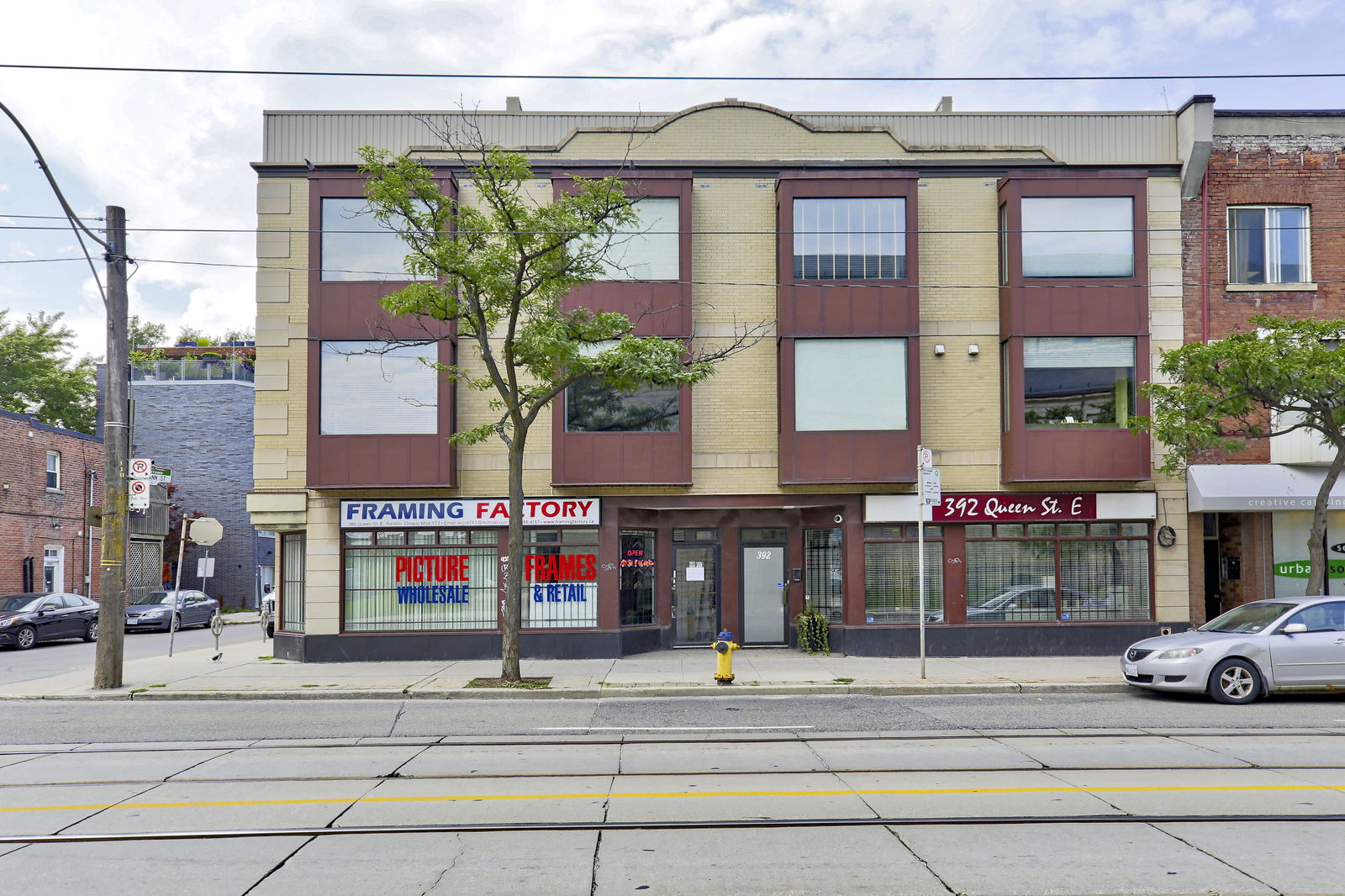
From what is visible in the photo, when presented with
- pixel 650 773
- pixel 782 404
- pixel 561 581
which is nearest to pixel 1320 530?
pixel 782 404

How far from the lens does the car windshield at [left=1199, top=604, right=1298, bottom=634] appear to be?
1375cm

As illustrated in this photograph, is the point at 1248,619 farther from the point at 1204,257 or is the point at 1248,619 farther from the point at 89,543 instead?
the point at 89,543

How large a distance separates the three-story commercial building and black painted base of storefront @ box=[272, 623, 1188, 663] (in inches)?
1.9

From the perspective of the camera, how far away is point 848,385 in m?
18.7

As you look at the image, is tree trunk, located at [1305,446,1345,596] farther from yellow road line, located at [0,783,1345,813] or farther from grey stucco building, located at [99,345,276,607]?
grey stucco building, located at [99,345,276,607]

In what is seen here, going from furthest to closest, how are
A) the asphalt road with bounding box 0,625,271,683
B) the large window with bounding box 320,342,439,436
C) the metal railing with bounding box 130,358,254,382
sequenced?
the metal railing with bounding box 130,358,254,382, the asphalt road with bounding box 0,625,271,683, the large window with bounding box 320,342,439,436

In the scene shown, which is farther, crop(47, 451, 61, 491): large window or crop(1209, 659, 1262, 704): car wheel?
crop(47, 451, 61, 491): large window

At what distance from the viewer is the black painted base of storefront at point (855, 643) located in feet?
61.0

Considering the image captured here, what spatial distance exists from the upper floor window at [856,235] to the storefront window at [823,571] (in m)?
4.76

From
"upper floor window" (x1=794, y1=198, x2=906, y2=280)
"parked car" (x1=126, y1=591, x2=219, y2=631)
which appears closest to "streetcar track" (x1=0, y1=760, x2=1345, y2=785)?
"upper floor window" (x1=794, y1=198, x2=906, y2=280)

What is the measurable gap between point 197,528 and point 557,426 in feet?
27.7

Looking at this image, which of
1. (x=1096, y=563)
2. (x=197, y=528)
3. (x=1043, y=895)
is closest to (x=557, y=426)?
(x=197, y=528)

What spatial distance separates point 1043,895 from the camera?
5.87 meters

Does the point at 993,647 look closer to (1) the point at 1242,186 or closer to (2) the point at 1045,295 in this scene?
(2) the point at 1045,295
